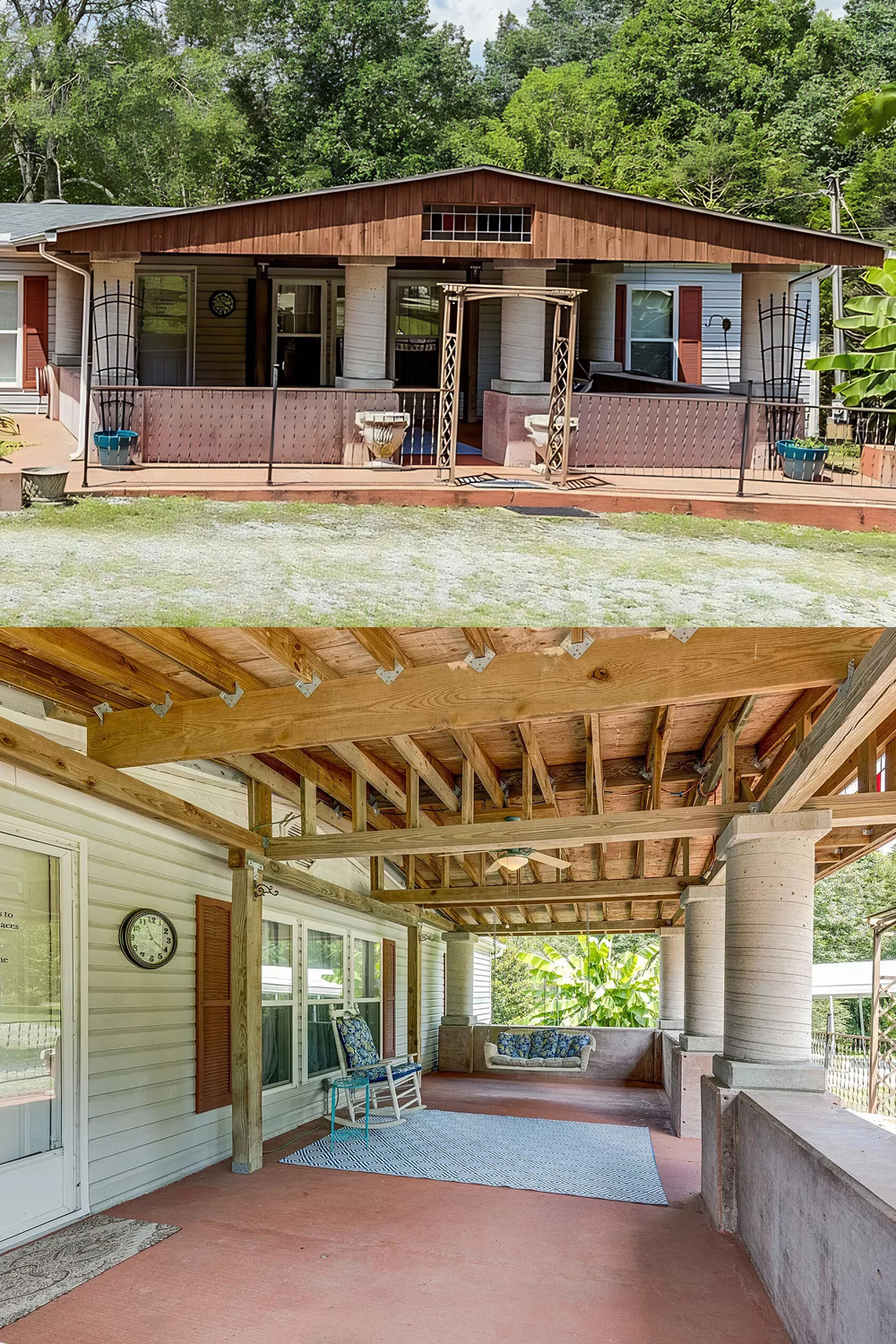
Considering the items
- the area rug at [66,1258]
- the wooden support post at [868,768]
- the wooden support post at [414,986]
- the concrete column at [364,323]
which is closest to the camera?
the area rug at [66,1258]

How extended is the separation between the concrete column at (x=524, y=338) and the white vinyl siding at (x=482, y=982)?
10970 millimetres

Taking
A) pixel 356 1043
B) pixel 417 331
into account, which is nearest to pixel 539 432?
pixel 417 331

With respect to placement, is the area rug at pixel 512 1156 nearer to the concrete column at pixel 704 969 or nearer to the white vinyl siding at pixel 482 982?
the concrete column at pixel 704 969

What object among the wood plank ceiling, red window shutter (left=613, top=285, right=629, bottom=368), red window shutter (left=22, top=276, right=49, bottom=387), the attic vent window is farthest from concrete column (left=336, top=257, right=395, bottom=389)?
red window shutter (left=22, top=276, right=49, bottom=387)

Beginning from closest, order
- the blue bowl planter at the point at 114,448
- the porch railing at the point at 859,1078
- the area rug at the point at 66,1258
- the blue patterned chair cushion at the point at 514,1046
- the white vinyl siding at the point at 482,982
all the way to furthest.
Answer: the area rug at the point at 66,1258
the blue bowl planter at the point at 114,448
the porch railing at the point at 859,1078
the blue patterned chair cushion at the point at 514,1046
the white vinyl siding at the point at 482,982

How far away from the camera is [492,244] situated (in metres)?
11.1

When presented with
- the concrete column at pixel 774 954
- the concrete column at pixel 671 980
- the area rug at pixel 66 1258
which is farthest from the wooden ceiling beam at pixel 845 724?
the concrete column at pixel 671 980

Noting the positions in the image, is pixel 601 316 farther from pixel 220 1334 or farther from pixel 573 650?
pixel 220 1334

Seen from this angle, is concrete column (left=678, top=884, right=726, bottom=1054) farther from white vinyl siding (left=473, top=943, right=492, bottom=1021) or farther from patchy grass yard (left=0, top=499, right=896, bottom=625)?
white vinyl siding (left=473, top=943, right=492, bottom=1021)

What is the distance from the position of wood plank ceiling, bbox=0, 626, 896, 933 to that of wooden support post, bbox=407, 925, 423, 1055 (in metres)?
1.56

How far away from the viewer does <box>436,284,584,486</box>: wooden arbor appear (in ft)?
33.5

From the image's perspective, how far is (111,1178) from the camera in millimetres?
5898

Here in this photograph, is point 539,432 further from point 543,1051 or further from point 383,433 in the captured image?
point 543,1051

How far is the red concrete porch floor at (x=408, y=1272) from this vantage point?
441 cm
